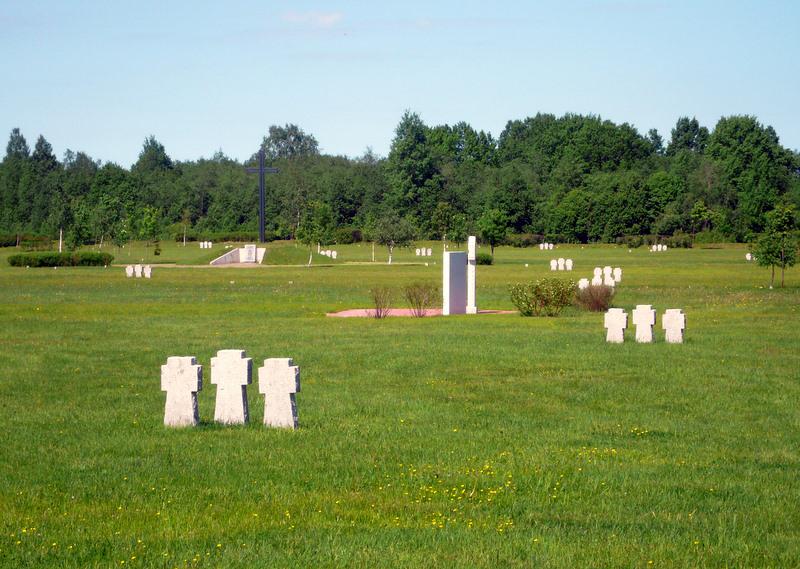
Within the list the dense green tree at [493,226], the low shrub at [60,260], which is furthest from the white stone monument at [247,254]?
the dense green tree at [493,226]

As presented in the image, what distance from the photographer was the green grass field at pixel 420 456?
8062mm

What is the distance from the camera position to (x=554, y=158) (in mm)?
164125

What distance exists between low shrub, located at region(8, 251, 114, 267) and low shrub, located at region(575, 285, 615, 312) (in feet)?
143

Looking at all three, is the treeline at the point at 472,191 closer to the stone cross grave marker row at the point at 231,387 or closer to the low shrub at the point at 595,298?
the low shrub at the point at 595,298

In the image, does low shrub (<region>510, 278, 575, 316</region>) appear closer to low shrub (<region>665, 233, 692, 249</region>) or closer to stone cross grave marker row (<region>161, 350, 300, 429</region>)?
stone cross grave marker row (<region>161, 350, 300, 429</region>)

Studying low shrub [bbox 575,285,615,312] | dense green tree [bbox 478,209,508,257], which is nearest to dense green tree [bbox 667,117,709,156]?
dense green tree [bbox 478,209,508,257]

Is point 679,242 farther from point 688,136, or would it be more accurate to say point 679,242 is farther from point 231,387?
point 231,387

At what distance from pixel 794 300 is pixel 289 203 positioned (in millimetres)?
107509

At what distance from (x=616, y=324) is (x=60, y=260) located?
53768 millimetres

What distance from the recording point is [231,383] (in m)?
13.0

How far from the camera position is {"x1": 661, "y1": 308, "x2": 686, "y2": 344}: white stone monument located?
23.1 metres

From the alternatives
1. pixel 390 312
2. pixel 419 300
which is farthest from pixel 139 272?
pixel 419 300

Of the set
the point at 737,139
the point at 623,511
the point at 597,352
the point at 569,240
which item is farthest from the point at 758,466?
the point at 737,139

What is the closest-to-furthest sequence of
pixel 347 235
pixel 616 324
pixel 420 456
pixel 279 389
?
pixel 420 456, pixel 279 389, pixel 616 324, pixel 347 235
